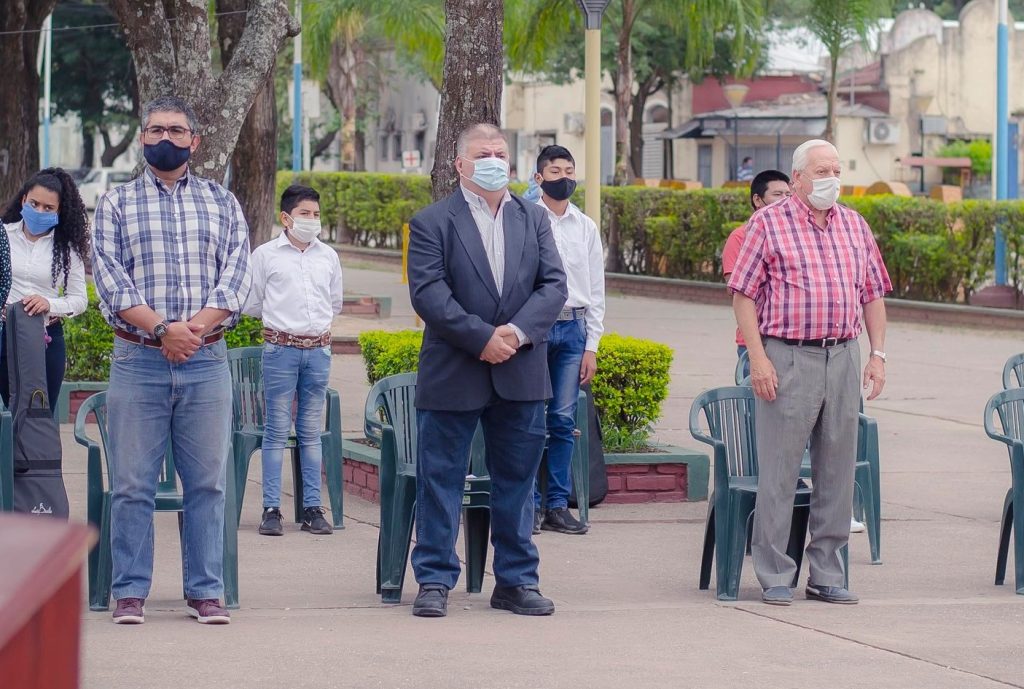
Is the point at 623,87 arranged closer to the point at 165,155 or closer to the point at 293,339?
the point at 293,339

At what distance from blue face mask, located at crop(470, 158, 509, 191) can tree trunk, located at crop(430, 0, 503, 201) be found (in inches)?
118

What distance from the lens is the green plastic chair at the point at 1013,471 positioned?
7.39m

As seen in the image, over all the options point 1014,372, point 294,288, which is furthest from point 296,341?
point 1014,372

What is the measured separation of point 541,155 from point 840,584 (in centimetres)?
267

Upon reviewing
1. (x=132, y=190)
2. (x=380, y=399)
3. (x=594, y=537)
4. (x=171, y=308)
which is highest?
(x=132, y=190)

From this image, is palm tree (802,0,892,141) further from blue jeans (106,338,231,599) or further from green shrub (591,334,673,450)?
blue jeans (106,338,231,599)

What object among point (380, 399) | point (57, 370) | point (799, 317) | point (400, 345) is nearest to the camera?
point (799, 317)

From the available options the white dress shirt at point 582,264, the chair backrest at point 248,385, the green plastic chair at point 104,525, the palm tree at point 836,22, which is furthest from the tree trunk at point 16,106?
the palm tree at point 836,22

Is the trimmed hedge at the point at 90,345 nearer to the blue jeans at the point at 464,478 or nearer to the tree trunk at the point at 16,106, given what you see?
the blue jeans at the point at 464,478

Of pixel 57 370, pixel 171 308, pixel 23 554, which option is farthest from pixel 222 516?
pixel 23 554

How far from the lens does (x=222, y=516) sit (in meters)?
6.50

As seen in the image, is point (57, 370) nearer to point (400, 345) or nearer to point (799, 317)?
point (400, 345)

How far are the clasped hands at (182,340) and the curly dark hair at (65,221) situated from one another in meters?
1.97

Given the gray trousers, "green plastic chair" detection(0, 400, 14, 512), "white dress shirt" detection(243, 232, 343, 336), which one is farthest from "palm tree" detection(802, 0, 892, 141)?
"green plastic chair" detection(0, 400, 14, 512)
